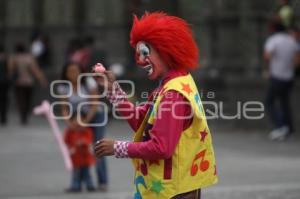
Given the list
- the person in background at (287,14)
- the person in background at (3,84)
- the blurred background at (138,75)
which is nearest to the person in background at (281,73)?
the blurred background at (138,75)

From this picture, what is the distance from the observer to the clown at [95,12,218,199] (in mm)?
4953

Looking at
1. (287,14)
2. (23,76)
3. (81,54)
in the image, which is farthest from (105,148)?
(23,76)

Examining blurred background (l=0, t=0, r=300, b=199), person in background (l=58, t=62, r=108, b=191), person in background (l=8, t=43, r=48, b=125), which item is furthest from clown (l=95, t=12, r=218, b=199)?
person in background (l=8, t=43, r=48, b=125)

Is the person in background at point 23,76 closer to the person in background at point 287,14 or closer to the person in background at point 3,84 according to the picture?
the person in background at point 3,84

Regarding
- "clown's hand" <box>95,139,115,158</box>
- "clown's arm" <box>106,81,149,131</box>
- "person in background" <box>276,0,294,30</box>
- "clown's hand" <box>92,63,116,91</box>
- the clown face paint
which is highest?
"person in background" <box>276,0,294,30</box>

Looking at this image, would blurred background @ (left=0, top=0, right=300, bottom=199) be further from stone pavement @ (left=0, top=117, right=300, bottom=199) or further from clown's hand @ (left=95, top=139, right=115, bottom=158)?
clown's hand @ (left=95, top=139, right=115, bottom=158)

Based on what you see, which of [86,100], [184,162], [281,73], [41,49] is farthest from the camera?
[41,49]

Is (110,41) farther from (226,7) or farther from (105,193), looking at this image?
(105,193)

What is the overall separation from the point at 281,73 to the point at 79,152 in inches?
233

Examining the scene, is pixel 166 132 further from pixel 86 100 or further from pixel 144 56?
pixel 86 100

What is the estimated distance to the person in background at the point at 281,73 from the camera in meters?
15.3

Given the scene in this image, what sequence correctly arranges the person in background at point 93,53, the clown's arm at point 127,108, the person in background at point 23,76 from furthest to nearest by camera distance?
the person in background at point 23,76 < the person in background at point 93,53 < the clown's arm at point 127,108

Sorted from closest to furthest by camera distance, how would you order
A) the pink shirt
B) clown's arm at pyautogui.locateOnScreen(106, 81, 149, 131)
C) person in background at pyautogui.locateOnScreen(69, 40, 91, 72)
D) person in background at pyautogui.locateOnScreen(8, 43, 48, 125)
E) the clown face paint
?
the pink shirt < the clown face paint < clown's arm at pyautogui.locateOnScreen(106, 81, 149, 131) < person in background at pyautogui.locateOnScreen(69, 40, 91, 72) < person in background at pyautogui.locateOnScreen(8, 43, 48, 125)

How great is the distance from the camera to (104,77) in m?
5.30
